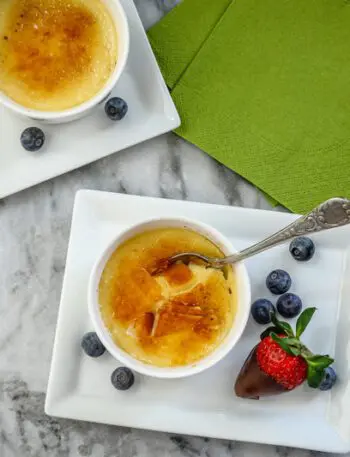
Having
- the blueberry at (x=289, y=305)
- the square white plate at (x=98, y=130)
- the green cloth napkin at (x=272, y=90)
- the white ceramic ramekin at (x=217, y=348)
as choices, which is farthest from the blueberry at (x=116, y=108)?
the blueberry at (x=289, y=305)

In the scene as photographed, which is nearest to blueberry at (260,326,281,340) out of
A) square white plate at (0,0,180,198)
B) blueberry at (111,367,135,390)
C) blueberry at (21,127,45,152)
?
blueberry at (111,367,135,390)

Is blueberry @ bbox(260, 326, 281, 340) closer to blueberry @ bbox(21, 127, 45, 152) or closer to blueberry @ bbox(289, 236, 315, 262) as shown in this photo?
blueberry @ bbox(289, 236, 315, 262)

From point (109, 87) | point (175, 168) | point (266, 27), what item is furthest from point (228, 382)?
point (266, 27)

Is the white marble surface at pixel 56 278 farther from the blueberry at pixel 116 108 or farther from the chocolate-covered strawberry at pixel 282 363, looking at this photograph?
the chocolate-covered strawberry at pixel 282 363

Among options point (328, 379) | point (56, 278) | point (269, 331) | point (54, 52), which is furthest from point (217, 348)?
point (54, 52)

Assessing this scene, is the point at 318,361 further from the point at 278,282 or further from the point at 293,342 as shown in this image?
the point at 278,282
